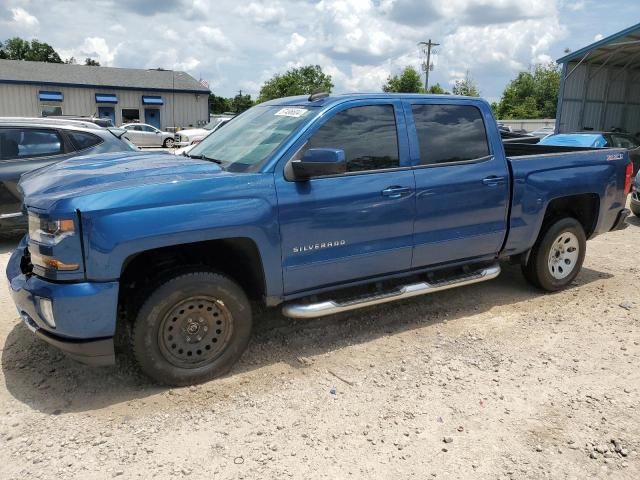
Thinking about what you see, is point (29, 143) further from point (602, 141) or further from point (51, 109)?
point (51, 109)

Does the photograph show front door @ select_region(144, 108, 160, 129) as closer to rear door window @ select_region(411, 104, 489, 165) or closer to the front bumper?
rear door window @ select_region(411, 104, 489, 165)

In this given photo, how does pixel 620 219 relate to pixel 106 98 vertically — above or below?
below

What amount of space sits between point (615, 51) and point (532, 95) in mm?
51056

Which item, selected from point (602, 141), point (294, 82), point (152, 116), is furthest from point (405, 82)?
point (602, 141)

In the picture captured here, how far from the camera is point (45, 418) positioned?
10.8 feet

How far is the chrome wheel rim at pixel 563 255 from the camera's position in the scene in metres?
5.53

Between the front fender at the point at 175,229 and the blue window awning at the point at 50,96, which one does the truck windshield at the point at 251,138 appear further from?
the blue window awning at the point at 50,96

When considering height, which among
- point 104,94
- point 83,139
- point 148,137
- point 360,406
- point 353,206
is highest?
point 104,94

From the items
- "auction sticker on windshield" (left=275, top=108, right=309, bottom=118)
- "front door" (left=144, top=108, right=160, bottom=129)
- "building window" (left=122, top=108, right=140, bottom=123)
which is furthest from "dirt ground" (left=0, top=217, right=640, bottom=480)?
"front door" (left=144, top=108, right=160, bottom=129)

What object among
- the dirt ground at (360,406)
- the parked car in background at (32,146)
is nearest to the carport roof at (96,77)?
the parked car in background at (32,146)

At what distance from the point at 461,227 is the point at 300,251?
5.19ft

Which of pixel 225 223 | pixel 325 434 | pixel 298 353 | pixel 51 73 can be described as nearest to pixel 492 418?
pixel 325 434

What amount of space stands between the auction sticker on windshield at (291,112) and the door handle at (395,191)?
88 centimetres

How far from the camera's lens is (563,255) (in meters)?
5.63
